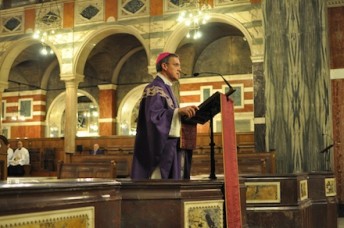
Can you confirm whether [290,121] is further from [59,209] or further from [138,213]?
[59,209]

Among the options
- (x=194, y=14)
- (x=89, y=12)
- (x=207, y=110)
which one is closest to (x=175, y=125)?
(x=207, y=110)

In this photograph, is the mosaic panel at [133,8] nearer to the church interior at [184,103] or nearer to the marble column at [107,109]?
the church interior at [184,103]

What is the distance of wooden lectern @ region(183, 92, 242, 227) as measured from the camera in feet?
11.3

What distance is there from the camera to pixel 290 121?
23.5ft

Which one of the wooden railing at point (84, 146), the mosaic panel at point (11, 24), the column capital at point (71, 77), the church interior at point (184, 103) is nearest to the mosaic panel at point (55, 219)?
the church interior at point (184, 103)

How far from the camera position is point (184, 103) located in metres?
20.6

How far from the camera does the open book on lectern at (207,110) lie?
3650 mm

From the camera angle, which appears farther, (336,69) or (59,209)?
(336,69)

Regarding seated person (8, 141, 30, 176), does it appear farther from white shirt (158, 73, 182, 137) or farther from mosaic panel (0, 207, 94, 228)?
mosaic panel (0, 207, 94, 228)

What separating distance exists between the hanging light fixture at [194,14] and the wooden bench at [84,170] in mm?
6742

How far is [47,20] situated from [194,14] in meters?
6.32

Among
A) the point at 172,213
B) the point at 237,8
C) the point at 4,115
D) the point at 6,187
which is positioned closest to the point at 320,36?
the point at 172,213

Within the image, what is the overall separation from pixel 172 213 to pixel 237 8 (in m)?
→ 13.3

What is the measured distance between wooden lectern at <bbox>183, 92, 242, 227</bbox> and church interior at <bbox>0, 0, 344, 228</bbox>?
0.04 ft
